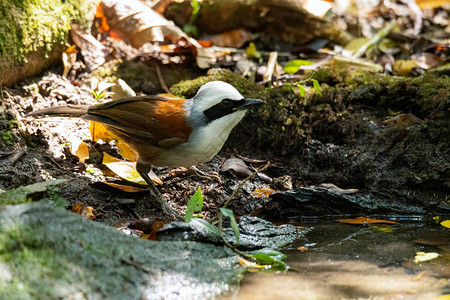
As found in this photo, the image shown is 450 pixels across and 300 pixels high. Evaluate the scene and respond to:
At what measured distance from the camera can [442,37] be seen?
26.5 ft

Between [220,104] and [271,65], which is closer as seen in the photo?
[220,104]

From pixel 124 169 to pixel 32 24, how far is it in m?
2.03

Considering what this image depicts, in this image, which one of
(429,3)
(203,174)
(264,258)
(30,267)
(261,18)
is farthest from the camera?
(429,3)

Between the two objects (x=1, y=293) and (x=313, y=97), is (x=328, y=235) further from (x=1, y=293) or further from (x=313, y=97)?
(x=1, y=293)

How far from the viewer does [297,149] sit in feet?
17.5

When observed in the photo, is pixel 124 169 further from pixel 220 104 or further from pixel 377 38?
pixel 377 38

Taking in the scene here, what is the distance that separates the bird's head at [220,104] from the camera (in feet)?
14.6

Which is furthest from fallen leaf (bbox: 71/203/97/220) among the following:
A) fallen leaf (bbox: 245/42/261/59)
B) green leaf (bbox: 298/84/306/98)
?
fallen leaf (bbox: 245/42/261/59)

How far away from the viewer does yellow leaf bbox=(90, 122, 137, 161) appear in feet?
17.3

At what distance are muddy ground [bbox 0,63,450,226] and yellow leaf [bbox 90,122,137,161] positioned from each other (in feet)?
0.28

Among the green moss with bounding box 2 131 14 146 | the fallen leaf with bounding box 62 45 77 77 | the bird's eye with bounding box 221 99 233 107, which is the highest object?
the bird's eye with bounding box 221 99 233 107

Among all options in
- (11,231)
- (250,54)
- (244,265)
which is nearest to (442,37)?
(250,54)

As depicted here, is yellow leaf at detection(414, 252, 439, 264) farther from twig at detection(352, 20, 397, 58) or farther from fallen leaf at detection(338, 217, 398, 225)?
twig at detection(352, 20, 397, 58)

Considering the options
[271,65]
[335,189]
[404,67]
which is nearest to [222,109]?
[335,189]
